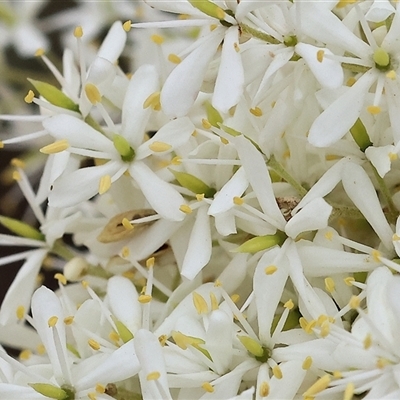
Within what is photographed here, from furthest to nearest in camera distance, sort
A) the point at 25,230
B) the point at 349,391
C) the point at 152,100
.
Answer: the point at 25,230 → the point at 152,100 → the point at 349,391

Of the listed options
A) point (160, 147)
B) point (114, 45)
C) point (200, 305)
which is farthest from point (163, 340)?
point (114, 45)

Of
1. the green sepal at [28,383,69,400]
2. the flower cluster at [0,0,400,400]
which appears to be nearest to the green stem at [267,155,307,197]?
the flower cluster at [0,0,400,400]

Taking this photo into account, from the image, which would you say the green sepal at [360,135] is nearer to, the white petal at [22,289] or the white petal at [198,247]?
the white petal at [198,247]

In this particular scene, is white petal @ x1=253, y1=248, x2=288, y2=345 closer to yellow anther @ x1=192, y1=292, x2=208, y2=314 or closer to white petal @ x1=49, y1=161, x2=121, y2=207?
yellow anther @ x1=192, y1=292, x2=208, y2=314

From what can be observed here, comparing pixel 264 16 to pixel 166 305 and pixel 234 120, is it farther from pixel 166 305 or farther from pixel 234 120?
pixel 166 305

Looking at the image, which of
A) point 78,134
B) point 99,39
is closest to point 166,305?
point 78,134

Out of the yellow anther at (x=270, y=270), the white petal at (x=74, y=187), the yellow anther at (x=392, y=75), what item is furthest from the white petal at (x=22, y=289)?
the yellow anther at (x=392, y=75)

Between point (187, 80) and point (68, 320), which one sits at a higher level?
point (187, 80)

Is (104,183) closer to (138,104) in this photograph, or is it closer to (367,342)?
(138,104)
